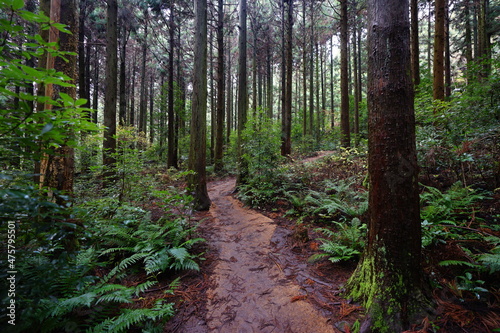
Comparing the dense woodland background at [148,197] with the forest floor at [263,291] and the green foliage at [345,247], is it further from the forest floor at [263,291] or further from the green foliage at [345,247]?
the forest floor at [263,291]

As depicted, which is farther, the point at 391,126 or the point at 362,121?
the point at 362,121

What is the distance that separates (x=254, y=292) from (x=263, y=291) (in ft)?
0.40

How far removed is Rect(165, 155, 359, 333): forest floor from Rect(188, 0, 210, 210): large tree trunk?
210 centimetres

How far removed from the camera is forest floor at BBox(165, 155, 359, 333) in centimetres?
232

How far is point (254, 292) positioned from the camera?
2.86 meters

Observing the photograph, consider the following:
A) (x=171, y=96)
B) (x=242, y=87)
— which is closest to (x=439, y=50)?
(x=242, y=87)

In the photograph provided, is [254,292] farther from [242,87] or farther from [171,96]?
[171,96]

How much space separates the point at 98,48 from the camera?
17.4 m

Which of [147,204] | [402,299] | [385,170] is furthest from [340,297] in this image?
[147,204]

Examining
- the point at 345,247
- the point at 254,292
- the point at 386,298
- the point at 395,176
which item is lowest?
the point at 254,292

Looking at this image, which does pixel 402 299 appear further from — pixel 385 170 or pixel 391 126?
pixel 391 126

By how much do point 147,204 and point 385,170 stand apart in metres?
6.00

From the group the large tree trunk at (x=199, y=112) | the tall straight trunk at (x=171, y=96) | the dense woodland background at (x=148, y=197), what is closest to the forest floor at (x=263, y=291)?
the dense woodland background at (x=148, y=197)

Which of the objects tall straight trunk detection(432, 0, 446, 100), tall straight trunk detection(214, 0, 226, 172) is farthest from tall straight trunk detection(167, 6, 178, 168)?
tall straight trunk detection(432, 0, 446, 100)
